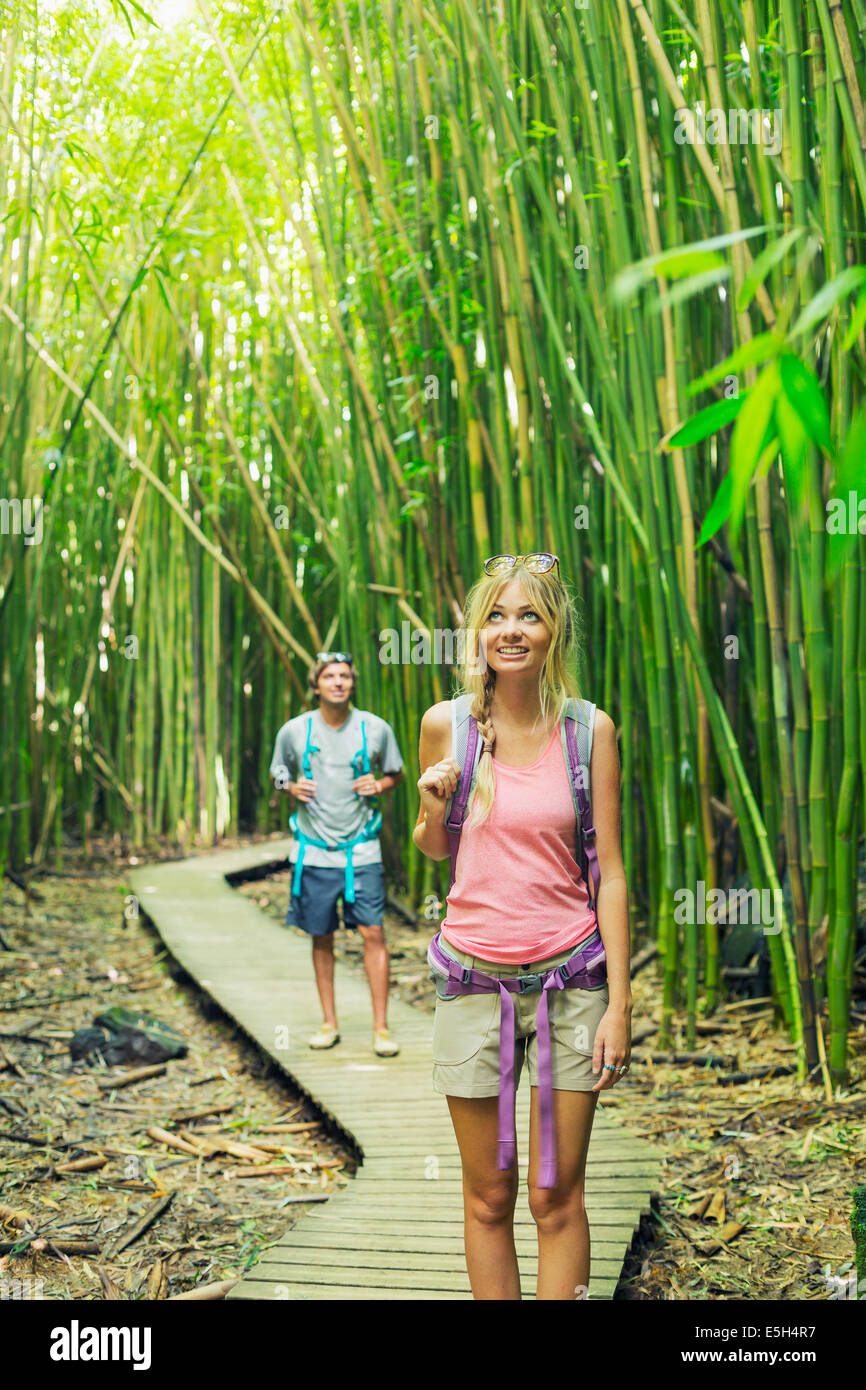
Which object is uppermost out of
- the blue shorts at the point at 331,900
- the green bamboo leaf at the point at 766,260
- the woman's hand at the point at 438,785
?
the green bamboo leaf at the point at 766,260

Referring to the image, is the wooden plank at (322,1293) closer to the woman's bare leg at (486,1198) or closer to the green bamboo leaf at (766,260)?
the woman's bare leg at (486,1198)

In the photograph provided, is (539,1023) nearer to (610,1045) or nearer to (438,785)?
(610,1045)

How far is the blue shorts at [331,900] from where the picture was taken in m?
2.65

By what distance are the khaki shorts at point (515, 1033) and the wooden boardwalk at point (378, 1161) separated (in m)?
0.49

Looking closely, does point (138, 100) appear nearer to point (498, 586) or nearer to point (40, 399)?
point (40, 399)

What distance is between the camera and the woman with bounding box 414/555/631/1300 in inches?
47.1

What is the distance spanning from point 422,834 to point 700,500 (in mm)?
1558

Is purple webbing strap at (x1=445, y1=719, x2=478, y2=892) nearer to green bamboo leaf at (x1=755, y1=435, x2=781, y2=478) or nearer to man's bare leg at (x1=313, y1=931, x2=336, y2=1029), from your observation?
green bamboo leaf at (x1=755, y1=435, x2=781, y2=478)

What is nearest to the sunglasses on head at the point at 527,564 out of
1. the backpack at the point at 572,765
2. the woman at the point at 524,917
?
the woman at the point at 524,917

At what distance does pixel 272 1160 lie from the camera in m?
2.36

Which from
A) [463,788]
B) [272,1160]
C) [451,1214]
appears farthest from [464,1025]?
[272,1160]

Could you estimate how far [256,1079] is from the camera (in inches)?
114

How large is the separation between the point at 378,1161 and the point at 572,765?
1135mm

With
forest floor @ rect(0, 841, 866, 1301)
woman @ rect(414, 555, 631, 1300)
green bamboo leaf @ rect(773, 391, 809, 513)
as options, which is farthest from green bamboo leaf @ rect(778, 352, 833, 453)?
forest floor @ rect(0, 841, 866, 1301)
